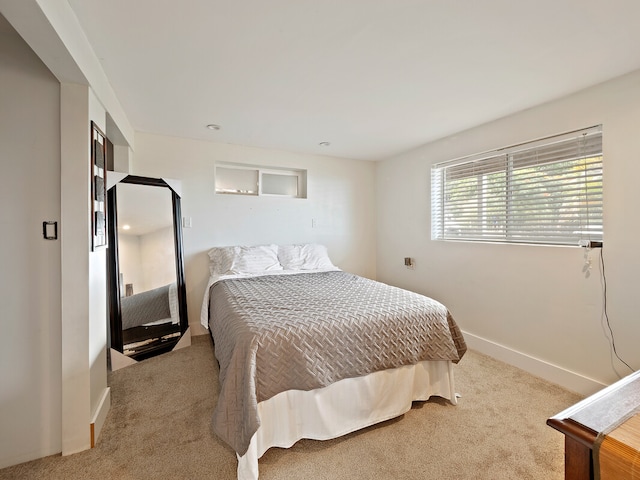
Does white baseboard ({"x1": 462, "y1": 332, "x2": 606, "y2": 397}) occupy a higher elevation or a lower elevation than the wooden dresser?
lower

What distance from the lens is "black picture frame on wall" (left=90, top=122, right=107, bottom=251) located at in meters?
1.67

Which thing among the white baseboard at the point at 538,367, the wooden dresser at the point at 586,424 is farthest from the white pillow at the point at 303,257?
the wooden dresser at the point at 586,424

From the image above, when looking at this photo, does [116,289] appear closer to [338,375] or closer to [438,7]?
[338,375]

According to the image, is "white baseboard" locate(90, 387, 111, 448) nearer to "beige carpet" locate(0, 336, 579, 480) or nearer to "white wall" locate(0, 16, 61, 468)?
"beige carpet" locate(0, 336, 579, 480)

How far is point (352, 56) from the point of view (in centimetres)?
170

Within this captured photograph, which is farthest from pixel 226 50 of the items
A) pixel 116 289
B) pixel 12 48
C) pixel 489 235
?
pixel 489 235

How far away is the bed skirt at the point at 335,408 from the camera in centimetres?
148

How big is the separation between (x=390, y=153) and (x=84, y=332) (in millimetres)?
3543

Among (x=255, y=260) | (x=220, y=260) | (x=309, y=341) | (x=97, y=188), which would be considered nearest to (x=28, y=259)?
(x=97, y=188)

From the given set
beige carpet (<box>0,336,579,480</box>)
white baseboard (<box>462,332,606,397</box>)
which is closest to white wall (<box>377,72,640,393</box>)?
white baseboard (<box>462,332,606,397</box>)

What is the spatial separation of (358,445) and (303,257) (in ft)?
6.96

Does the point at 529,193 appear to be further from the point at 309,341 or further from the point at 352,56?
the point at 309,341

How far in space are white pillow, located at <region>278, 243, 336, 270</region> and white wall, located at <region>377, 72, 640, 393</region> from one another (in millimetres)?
1179

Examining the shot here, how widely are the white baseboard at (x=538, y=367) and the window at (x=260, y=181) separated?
2.62 m
